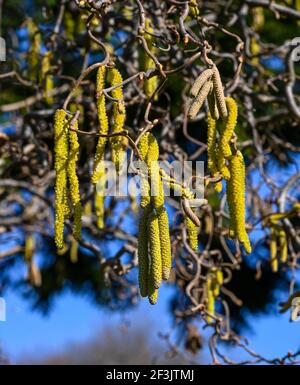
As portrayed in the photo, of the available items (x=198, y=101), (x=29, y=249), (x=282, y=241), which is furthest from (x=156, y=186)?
(x=29, y=249)

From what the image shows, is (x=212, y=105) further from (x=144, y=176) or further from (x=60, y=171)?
(x=60, y=171)

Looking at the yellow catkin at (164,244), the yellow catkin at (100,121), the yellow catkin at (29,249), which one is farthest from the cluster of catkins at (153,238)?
the yellow catkin at (29,249)

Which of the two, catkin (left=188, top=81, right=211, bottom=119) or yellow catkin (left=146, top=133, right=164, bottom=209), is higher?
Result: catkin (left=188, top=81, right=211, bottom=119)

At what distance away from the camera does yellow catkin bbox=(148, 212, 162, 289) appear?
1400 millimetres

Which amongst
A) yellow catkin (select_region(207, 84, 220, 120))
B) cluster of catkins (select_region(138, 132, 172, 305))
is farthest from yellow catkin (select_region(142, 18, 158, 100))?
cluster of catkins (select_region(138, 132, 172, 305))

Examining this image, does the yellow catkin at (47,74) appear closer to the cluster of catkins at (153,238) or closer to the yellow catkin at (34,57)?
the yellow catkin at (34,57)

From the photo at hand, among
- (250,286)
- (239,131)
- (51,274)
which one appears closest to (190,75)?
(239,131)

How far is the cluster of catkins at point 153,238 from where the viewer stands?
1408mm

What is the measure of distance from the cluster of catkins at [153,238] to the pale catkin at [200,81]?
0.54ft

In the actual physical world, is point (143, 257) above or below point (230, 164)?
below

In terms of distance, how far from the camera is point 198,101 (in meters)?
1.42

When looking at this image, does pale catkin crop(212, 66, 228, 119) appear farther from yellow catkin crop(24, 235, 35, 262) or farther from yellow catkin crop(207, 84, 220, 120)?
yellow catkin crop(24, 235, 35, 262)

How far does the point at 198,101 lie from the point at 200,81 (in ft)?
0.18
